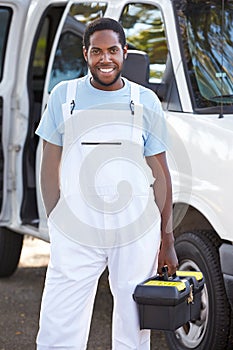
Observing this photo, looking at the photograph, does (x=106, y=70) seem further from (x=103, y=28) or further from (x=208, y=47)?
(x=208, y=47)

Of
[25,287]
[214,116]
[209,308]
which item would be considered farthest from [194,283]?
[25,287]

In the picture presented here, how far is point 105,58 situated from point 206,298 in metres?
1.76

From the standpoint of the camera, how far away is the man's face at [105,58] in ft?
12.8

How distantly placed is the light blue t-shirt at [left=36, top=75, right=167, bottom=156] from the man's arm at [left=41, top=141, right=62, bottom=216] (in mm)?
40

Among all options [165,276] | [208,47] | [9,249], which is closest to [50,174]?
[165,276]

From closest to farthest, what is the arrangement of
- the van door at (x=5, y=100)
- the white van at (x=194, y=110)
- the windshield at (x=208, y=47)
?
the white van at (x=194, y=110), the windshield at (x=208, y=47), the van door at (x=5, y=100)

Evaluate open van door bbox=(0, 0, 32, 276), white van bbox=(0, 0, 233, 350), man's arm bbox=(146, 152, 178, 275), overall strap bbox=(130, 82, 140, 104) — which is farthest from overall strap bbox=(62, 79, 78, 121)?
open van door bbox=(0, 0, 32, 276)

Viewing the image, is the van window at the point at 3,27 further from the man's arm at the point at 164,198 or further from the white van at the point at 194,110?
the man's arm at the point at 164,198

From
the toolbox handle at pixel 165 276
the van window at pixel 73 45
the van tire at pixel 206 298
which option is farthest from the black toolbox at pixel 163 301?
the van window at pixel 73 45

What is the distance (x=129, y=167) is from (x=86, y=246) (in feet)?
1.22

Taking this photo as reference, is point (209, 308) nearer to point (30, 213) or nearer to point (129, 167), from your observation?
point (129, 167)

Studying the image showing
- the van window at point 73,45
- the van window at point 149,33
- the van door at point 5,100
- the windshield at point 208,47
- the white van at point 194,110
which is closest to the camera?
the white van at point 194,110

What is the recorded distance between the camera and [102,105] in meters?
3.91

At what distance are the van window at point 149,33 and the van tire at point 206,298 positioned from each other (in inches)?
39.4
